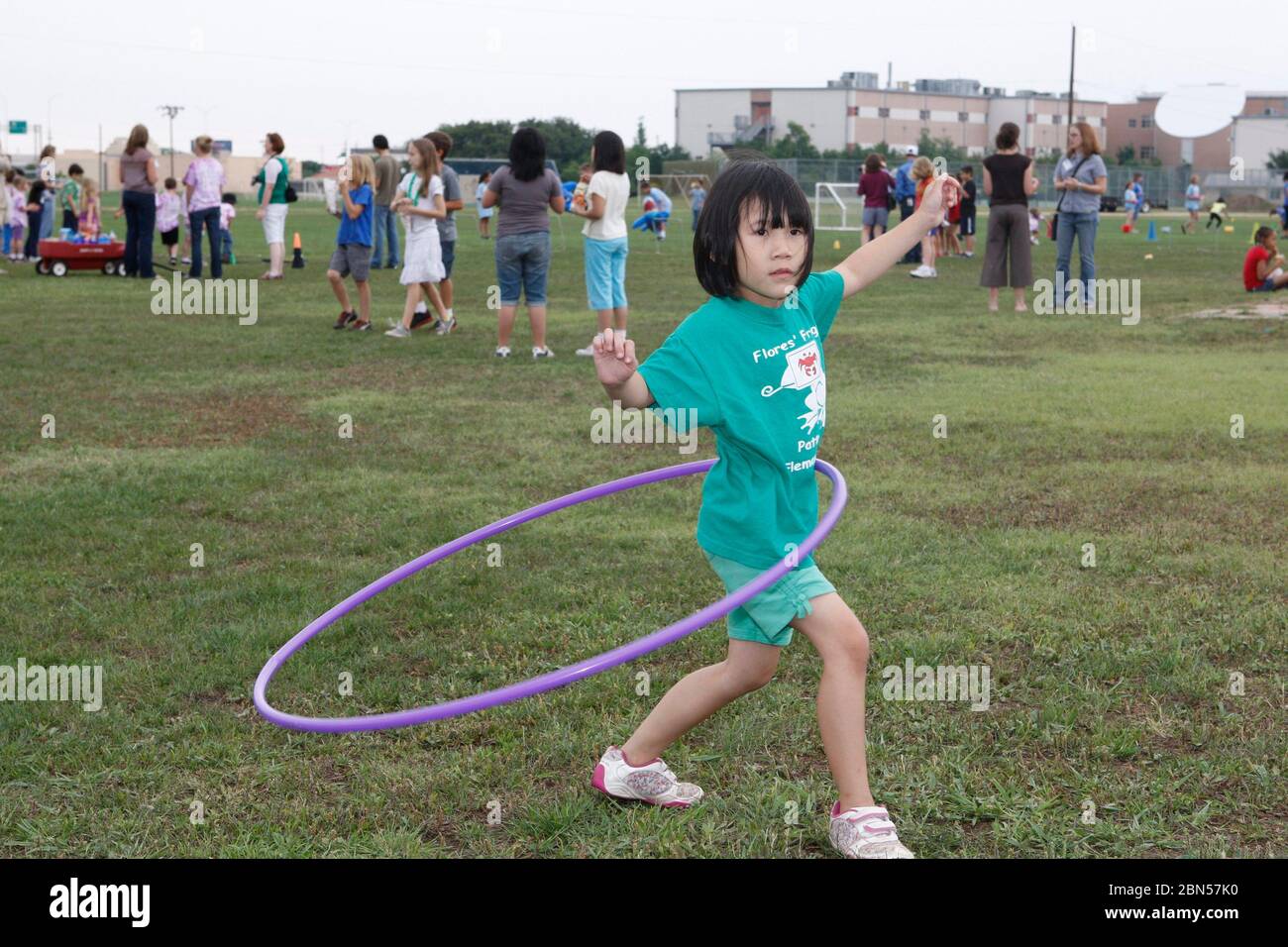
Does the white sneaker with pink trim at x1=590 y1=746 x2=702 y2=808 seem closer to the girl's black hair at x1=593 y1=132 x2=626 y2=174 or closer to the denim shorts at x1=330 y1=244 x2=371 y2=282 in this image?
the girl's black hair at x1=593 y1=132 x2=626 y2=174

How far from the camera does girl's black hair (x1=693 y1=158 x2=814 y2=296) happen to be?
11.7 feet

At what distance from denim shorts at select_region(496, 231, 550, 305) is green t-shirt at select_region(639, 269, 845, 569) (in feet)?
30.5

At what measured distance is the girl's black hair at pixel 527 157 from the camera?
41.5 ft

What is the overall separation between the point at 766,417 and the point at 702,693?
83 centimetres

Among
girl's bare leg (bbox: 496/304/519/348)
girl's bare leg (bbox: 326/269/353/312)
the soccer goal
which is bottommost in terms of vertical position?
girl's bare leg (bbox: 496/304/519/348)

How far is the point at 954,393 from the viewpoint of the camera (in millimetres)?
10852

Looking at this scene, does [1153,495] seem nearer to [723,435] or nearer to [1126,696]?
[1126,696]

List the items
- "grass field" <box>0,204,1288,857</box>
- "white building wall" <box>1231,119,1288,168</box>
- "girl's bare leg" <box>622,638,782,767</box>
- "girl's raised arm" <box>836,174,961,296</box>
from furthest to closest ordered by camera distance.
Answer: "white building wall" <box>1231,119,1288,168</box>
"girl's raised arm" <box>836,174,961,296</box>
"grass field" <box>0,204,1288,857</box>
"girl's bare leg" <box>622,638,782,767</box>

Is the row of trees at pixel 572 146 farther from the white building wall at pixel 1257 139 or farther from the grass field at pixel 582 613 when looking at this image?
the grass field at pixel 582 613

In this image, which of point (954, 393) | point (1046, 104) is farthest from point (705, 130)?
point (954, 393)

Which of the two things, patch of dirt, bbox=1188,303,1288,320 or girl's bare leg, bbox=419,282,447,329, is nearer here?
girl's bare leg, bbox=419,282,447,329

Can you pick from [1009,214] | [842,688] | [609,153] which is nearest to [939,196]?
[842,688]

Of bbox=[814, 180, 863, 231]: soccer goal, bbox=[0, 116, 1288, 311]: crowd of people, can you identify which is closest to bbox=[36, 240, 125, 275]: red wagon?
bbox=[0, 116, 1288, 311]: crowd of people
